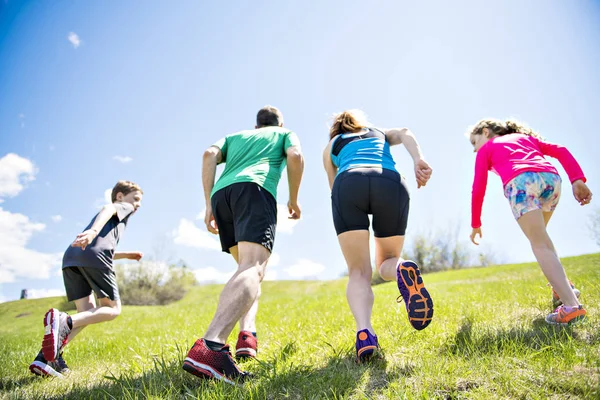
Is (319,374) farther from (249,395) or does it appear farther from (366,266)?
(366,266)

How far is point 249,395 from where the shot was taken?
7.01 ft

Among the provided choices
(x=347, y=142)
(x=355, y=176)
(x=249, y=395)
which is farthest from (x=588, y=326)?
(x=249, y=395)

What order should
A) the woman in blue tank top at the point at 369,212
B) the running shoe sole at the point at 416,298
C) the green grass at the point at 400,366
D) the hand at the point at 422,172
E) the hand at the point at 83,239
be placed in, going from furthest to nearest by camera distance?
the hand at the point at 83,239, the hand at the point at 422,172, the woman in blue tank top at the point at 369,212, the running shoe sole at the point at 416,298, the green grass at the point at 400,366

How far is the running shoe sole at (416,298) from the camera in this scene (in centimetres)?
258

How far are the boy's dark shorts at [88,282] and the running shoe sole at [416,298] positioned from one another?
3262 millimetres

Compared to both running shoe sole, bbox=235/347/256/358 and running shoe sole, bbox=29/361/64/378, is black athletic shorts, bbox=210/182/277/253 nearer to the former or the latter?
running shoe sole, bbox=235/347/256/358

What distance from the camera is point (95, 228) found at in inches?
151

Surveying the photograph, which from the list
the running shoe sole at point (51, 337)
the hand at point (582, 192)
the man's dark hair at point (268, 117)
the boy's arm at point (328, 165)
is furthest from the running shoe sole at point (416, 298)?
the running shoe sole at point (51, 337)

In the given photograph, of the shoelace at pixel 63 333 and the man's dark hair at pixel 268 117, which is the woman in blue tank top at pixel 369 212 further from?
the shoelace at pixel 63 333

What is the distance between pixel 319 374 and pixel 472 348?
111 centimetres

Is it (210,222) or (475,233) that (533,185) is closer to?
(475,233)

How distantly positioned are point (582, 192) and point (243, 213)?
3.43 metres

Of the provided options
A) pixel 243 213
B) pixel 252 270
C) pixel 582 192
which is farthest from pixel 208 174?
pixel 582 192

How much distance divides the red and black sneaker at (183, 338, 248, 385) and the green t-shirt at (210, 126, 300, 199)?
1.40 m
